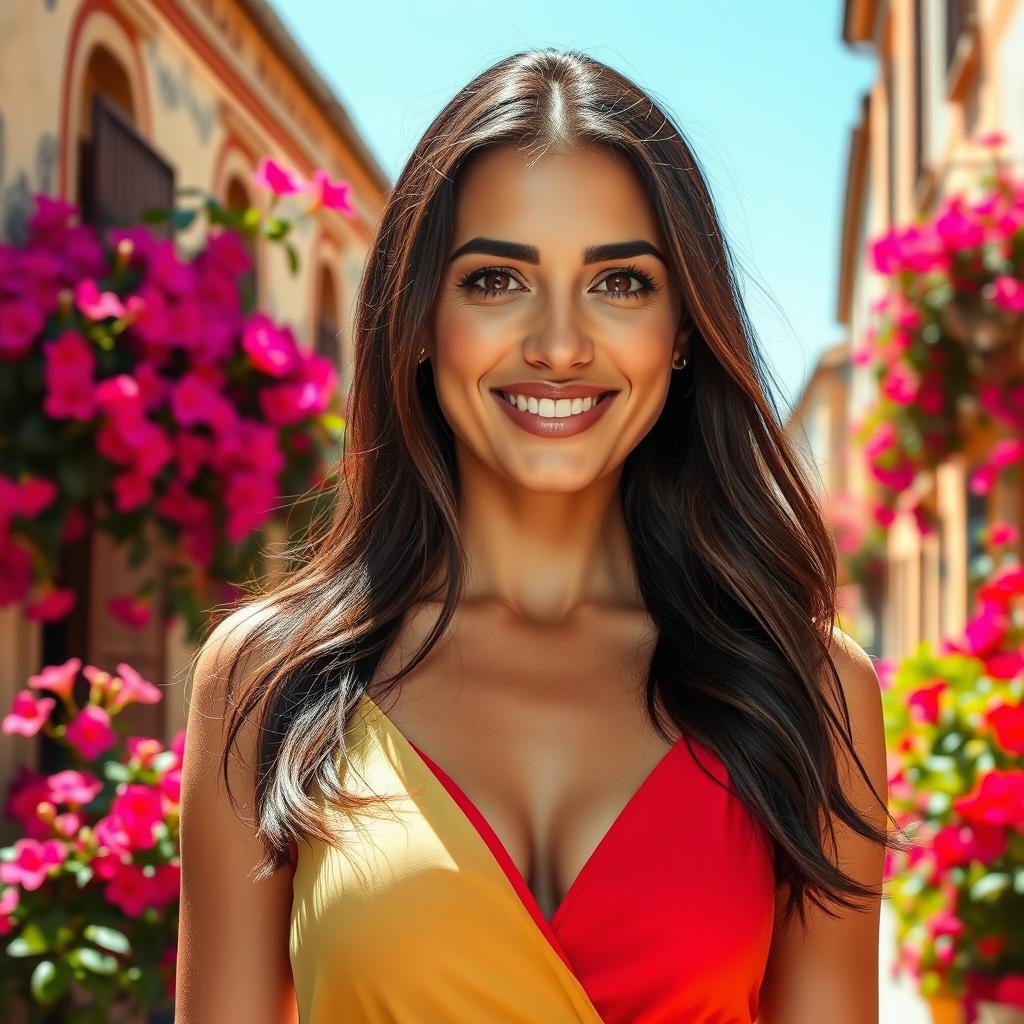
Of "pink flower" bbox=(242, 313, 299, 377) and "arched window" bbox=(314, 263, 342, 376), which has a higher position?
"arched window" bbox=(314, 263, 342, 376)

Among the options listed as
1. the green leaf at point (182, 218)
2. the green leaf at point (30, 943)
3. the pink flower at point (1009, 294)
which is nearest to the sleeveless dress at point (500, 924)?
the green leaf at point (30, 943)

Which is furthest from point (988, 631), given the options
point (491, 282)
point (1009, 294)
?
point (491, 282)

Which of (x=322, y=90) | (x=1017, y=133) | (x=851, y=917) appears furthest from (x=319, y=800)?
(x=322, y=90)

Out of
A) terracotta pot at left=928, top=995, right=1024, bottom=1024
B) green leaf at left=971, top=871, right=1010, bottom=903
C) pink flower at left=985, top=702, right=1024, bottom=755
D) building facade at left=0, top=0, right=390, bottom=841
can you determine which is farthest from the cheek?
terracotta pot at left=928, top=995, right=1024, bottom=1024

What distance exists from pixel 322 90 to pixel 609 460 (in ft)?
21.7

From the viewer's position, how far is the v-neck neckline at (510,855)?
1.86 m

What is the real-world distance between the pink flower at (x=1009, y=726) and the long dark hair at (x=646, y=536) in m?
2.16

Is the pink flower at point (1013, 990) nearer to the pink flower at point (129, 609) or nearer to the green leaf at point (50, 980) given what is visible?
the green leaf at point (50, 980)

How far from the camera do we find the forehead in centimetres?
198

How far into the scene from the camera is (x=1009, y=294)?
5.89 meters

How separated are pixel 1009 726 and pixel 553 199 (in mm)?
2711

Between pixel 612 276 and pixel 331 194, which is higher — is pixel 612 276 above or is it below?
below

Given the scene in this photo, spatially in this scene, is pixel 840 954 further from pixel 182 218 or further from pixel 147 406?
pixel 182 218

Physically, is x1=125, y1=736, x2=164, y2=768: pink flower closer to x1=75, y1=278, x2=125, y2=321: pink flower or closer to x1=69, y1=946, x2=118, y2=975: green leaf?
x1=69, y1=946, x2=118, y2=975: green leaf
